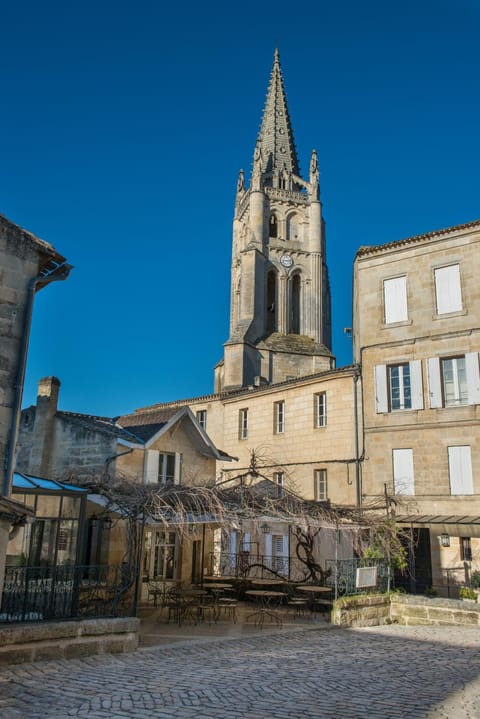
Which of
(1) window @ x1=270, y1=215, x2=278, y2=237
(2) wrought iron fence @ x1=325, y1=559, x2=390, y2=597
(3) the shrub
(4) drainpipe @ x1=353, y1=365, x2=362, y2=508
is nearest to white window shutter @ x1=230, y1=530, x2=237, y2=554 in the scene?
(4) drainpipe @ x1=353, y1=365, x2=362, y2=508

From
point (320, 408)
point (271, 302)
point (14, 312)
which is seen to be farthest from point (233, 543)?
point (271, 302)

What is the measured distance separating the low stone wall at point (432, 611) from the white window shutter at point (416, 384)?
638cm

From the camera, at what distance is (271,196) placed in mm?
49531

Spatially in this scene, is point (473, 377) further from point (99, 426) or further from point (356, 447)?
point (99, 426)

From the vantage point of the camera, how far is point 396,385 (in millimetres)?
20016

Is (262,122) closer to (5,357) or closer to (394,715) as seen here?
(5,357)

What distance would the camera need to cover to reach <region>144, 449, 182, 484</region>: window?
56.6 ft

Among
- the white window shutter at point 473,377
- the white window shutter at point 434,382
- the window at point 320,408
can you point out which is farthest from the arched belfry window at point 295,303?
the white window shutter at point 473,377

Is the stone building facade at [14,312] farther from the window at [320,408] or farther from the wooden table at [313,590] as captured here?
the window at [320,408]

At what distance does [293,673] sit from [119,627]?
3010 millimetres

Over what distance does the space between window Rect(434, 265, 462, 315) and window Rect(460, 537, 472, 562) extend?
22.7ft

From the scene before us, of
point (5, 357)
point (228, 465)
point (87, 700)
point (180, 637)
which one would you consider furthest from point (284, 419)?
point (87, 700)

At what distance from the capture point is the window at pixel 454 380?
18.3 metres

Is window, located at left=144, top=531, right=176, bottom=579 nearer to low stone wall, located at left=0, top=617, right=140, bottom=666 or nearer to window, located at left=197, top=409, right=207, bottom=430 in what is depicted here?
low stone wall, located at left=0, top=617, right=140, bottom=666
